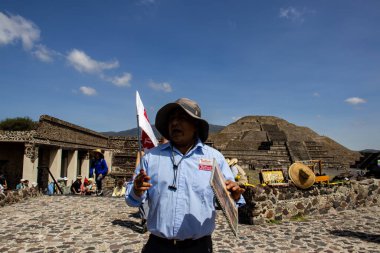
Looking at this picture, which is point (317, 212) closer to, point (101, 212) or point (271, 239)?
point (271, 239)

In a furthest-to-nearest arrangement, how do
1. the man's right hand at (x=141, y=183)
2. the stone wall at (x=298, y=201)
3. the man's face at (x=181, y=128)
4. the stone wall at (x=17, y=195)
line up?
the stone wall at (x=17, y=195), the stone wall at (x=298, y=201), the man's face at (x=181, y=128), the man's right hand at (x=141, y=183)

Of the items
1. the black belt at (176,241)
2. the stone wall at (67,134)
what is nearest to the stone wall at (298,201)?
the black belt at (176,241)

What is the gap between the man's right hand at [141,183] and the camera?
7.01 ft

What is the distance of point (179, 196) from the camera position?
7.34ft

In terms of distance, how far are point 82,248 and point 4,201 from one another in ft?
19.6

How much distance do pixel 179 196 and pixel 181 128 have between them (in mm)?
546

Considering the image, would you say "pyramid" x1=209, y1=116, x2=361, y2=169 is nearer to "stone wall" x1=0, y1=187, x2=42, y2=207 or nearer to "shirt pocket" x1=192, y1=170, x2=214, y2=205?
"stone wall" x1=0, y1=187, x2=42, y2=207

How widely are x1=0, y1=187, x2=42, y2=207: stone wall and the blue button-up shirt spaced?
10.0m

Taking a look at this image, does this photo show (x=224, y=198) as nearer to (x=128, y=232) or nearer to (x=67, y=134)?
(x=128, y=232)

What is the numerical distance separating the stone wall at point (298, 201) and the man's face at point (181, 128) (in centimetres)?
651

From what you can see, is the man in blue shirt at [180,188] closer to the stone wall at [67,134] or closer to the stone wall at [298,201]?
the stone wall at [298,201]

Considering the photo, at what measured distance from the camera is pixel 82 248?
6.02 meters

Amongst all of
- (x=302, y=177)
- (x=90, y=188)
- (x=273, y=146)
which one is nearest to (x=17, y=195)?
(x=90, y=188)

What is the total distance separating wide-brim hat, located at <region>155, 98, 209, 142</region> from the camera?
2.34 metres
